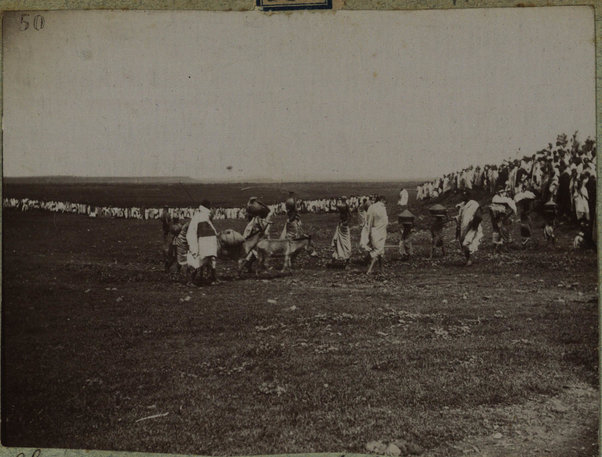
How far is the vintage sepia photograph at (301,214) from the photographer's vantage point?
4453mm

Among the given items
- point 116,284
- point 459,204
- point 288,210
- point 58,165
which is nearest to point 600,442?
point 459,204

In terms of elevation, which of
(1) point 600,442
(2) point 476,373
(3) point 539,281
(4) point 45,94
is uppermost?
(4) point 45,94

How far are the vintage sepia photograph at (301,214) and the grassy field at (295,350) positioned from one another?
19 millimetres

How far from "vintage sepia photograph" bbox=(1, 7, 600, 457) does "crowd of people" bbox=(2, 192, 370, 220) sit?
22 mm

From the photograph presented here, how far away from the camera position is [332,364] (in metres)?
4.49

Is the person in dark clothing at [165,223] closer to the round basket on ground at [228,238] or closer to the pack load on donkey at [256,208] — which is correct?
the round basket on ground at [228,238]

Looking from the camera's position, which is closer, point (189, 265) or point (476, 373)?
point (476, 373)

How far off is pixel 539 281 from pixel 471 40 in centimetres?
219

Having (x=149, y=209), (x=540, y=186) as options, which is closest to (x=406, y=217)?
(x=540, y=186)

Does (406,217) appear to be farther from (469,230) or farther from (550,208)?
(550,208)

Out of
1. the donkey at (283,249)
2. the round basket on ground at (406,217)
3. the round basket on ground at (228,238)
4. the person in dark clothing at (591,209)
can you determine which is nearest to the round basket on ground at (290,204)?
the donkey at (283,249)

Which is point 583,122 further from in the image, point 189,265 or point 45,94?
point 45,94

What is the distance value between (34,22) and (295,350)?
366 cm

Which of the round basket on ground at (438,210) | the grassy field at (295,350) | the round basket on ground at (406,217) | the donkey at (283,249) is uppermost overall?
the round basket on ground at (438,210)
